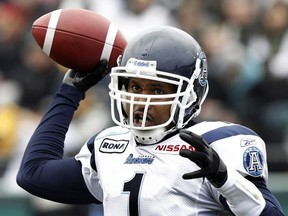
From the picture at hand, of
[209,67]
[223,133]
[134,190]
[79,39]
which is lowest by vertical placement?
[209,67]

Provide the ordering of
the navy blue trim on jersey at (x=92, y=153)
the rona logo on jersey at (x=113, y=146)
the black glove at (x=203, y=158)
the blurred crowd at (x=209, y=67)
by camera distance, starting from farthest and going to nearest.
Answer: the blurred crowd at (x=209, y=67), the navy blue trim on jersey at (x=92, y=153), the rona logo on jersey at (x=113, y=146), the black glove at (x=203, y=158)

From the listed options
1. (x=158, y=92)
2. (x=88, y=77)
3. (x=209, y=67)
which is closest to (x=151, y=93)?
(x=158, y=92)

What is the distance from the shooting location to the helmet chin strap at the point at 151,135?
3.45 metres

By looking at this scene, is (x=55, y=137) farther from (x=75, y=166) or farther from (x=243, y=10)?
(x=243, y=10)

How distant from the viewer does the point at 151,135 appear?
3.46 m

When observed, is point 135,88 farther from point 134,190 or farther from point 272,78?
point 272,78

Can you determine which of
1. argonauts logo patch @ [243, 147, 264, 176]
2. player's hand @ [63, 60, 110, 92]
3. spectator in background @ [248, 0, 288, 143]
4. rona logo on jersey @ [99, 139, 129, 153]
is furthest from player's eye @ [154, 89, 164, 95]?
spectator in background @ [248, 0, 288, 143]

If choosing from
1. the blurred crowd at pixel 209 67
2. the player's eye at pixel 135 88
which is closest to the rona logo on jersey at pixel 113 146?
the player's eye at pixel 135 88

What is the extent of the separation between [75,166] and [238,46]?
476cm

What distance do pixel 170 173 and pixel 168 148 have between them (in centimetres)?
12

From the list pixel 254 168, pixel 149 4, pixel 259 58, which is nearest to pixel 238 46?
pixel 259 58

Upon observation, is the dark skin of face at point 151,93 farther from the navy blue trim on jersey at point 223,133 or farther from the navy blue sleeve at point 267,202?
the navy blue sleeve at point 267,202

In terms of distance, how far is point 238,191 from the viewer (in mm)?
3160

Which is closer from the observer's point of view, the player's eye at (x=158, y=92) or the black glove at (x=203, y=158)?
the black glove at (x=203, y=158)
